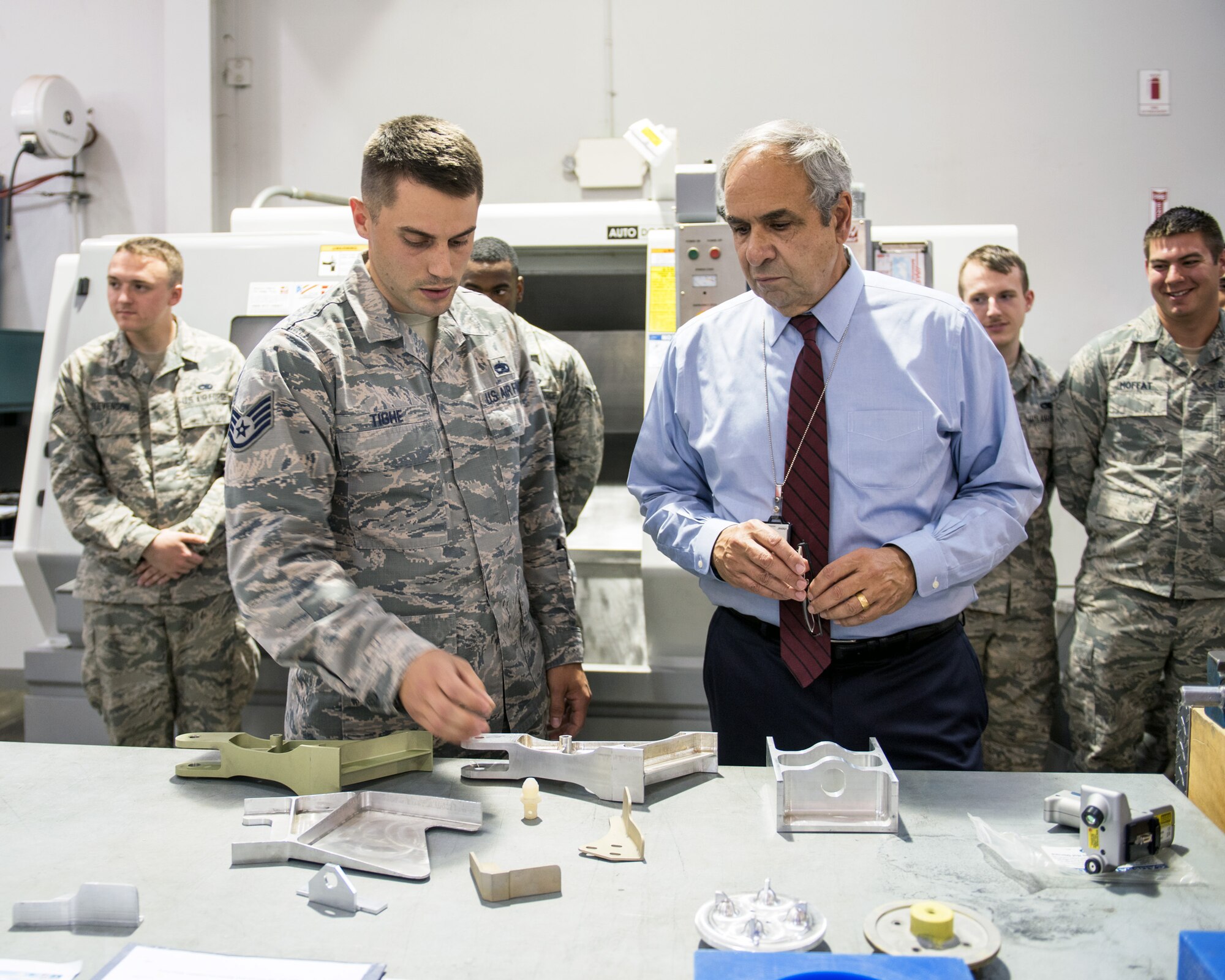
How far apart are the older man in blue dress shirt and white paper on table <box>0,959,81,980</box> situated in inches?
35.2

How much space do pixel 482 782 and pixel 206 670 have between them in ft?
5.18

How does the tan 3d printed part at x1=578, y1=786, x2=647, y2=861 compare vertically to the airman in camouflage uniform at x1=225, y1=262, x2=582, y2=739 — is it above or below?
below

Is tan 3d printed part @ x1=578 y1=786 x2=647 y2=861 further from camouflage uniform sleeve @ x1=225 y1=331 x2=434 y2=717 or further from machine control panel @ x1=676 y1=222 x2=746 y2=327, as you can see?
machine control panel @ x1=676 y1=222 x2=746 y2=327

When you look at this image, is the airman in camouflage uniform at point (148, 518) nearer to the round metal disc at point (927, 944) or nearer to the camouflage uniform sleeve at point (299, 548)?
the camouflage uniform sleeve at point (299, 548)

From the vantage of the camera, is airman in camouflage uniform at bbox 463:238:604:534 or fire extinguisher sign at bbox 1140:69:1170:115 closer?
airman in camouflage uniform at bbox 463:238:604:534

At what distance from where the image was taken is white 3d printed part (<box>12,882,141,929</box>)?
935 mm

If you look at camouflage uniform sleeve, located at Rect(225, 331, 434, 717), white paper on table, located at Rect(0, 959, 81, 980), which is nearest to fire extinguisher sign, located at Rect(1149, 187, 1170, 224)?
camouflage uniform sleeve, located at Rect(225, 331, 434, 717)

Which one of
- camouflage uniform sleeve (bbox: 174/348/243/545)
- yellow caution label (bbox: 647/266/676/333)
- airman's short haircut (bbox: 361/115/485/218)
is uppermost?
airman's short haircut (bbox: 361/115/485/218)

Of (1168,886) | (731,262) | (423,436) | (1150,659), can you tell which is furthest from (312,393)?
(1150,659)

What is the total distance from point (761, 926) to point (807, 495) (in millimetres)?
707

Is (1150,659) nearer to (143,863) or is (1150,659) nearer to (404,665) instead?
(404,665)

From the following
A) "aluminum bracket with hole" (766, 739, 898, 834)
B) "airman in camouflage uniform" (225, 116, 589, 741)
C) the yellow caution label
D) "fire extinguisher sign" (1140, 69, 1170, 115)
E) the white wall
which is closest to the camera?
"aluminum bracket with hole" (766, 739, 898, 834)

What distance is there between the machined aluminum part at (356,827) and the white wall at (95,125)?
13.5 ft

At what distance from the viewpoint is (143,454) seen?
2590 mm
